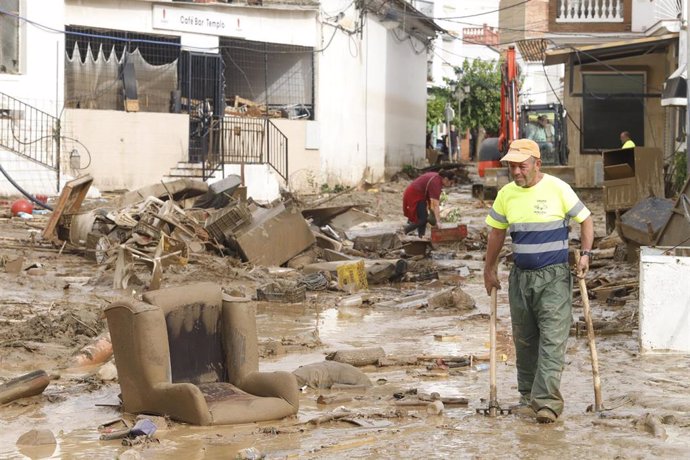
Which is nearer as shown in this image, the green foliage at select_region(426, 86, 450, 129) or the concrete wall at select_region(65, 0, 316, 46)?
the concrete wall at select_region(65, 0, 316, 46)

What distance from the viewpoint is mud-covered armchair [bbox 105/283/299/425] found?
6945mm

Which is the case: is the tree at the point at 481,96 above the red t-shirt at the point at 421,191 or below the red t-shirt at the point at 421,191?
above

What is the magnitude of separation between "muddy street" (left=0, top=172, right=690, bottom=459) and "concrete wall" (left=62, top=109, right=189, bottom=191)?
384 inches

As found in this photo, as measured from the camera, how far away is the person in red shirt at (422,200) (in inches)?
715

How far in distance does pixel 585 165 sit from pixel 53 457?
24501 mm

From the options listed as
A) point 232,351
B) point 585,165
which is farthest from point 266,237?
point 585,165

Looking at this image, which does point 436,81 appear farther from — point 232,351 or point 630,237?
point 232,351

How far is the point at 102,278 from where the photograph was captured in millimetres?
14016

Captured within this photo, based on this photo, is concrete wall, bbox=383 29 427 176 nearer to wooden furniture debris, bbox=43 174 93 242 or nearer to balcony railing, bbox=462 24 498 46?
wooden furniture debris, bbox=43 174 93 242

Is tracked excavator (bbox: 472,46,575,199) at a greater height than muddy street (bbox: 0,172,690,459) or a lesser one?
greater

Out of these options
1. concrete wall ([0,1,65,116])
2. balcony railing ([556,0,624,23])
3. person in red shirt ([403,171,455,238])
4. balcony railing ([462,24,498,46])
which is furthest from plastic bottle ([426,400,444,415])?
balcony railing ([462,24,498,46])

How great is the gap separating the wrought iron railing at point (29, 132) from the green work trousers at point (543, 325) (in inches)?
705

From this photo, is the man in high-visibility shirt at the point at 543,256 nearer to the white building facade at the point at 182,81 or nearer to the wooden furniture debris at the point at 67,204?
the wooden furniture debris at the point at 67,204

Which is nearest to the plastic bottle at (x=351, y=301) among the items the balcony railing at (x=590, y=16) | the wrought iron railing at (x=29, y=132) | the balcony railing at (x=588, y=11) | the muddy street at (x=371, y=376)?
the muddy street at (x=371, y=376)
